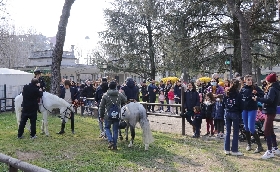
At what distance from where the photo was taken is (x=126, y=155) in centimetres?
801

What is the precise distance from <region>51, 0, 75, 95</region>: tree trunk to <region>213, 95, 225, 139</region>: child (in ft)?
29.5

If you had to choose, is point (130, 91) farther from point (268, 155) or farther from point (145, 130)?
point (268, 155)

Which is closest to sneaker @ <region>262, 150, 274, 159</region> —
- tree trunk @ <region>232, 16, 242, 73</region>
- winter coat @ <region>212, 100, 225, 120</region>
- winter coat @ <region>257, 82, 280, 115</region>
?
winter coat @ <region>257, 82, 280, 115</region>

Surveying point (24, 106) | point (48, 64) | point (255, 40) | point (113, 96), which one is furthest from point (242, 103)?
point (48, 64)

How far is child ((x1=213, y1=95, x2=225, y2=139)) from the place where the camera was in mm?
10227

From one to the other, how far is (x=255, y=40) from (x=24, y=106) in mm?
15337

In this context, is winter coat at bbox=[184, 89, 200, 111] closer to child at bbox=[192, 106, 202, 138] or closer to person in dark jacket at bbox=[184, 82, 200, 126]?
person in dark jacket at bbox=[184, 82, 200, 126]

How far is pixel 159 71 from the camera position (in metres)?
34.3

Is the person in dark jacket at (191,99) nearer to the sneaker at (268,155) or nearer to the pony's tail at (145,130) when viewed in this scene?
the pony's tail at (145,130)

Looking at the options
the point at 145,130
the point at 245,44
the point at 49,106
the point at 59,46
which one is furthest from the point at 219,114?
the point at 59,46

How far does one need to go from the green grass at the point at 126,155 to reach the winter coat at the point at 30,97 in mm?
950

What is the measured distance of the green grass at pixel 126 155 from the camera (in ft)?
23.1

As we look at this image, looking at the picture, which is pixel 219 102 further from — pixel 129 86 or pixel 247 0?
pixel 247 0

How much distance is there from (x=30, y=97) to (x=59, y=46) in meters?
7.09
